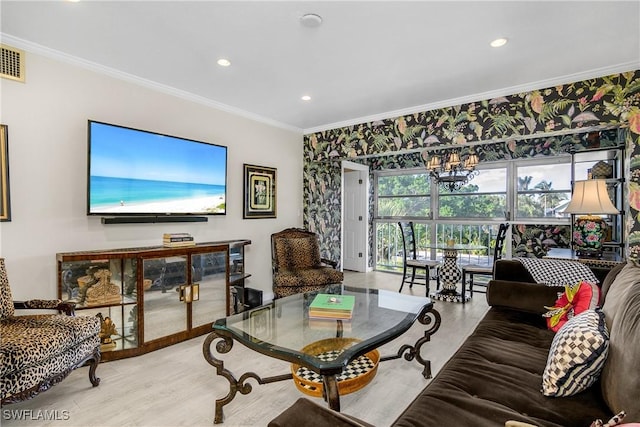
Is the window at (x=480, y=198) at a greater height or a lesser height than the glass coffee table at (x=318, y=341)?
greater

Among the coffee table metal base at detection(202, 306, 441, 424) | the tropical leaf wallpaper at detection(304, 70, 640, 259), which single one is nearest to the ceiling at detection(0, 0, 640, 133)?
the tropical leaf wallpaper at detection(304, 70, 640, 259)

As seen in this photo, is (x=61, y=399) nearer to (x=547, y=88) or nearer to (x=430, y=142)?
(x=430, y=142)

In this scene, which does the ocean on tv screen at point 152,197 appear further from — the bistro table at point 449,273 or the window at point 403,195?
the window at point 403,195

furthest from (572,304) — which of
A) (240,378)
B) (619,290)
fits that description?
(240,378)

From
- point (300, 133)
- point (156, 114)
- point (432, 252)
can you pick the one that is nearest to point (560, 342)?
point (156, 114)

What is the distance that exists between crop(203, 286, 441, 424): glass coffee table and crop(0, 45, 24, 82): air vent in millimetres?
2346

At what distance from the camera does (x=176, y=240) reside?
3.08m

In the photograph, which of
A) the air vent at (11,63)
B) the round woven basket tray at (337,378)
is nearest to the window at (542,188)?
the round woven basket tray at (337,378)

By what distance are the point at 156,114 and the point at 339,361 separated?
2964 mm

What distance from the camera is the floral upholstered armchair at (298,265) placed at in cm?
378

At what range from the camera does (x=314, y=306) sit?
2.28 metres

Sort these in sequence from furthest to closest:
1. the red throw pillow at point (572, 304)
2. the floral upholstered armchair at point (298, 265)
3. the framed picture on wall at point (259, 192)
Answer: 1. the framed picture on wall at point (259, 192)
2. the floral upholstered armchair at point (298, 265)
3. the red throw pillow at point (572, 304)

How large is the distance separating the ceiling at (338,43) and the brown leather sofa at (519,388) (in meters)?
1.68

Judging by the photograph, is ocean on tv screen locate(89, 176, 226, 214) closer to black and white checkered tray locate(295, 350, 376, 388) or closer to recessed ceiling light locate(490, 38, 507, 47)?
black and white checkered tray locate(295, 350, 376, 388)
